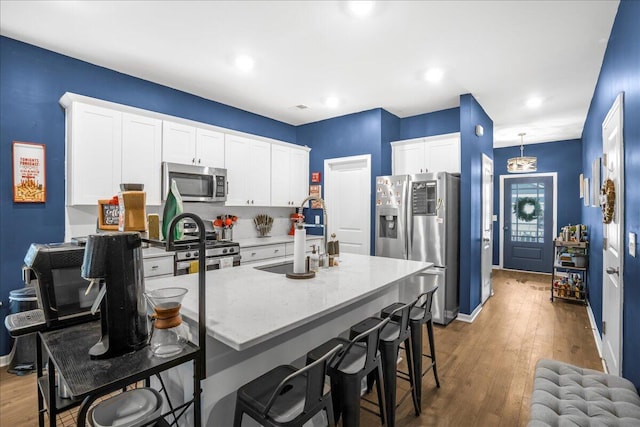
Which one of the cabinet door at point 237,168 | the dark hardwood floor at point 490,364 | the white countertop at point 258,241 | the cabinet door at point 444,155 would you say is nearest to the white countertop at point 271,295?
the dark hardwood floor at point 490,364

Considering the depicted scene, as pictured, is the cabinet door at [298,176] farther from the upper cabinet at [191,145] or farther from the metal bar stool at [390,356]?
the metal bar stool at [390,356]

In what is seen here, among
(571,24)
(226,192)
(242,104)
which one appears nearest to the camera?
(571,24)

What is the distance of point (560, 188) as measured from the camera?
22.1 feet

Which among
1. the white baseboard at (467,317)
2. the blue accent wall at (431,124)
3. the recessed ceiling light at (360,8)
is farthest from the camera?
the blue accent wall at (431,124)

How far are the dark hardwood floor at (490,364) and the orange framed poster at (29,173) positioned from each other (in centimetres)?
151

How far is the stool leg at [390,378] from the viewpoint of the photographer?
1.83 metres

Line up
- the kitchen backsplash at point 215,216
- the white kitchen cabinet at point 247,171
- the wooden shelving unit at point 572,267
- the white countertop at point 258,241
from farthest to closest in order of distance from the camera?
the wooden shelving unit at point 572,267 → the white kitchen cabinet at point 247,171 → the white countertop at point 258,241 → the kitchen backsplash at point 215,216

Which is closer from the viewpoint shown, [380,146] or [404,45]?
[404,45]

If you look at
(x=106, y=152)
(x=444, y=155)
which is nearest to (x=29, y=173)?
(x=106, y=152)

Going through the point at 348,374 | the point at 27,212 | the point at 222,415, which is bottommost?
the point at 222,415

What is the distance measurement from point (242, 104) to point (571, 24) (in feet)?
12.2


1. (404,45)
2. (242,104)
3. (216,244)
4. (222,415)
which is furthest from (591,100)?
(222,415)

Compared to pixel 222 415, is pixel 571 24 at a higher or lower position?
higher

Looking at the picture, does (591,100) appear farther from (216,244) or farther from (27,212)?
(27,212)
